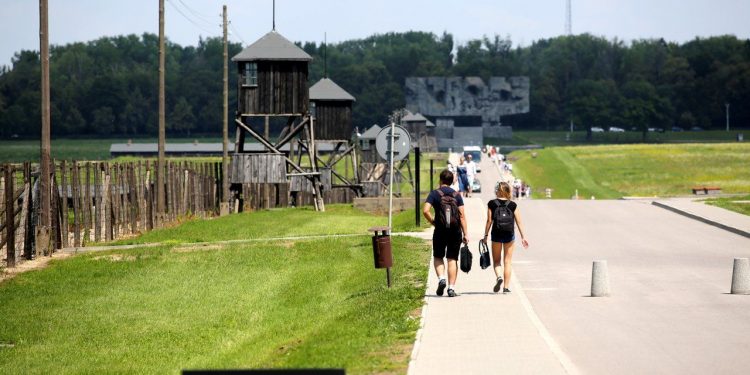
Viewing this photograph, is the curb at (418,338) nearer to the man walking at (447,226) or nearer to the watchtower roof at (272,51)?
the man walking at (447,226)

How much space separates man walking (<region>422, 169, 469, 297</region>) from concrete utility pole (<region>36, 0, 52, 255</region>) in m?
14.7

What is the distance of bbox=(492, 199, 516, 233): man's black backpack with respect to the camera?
71.1 feet

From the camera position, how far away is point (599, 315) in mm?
19547

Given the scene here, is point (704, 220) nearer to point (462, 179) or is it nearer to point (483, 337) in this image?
point (462, 179)

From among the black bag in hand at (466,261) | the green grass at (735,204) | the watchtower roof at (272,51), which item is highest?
the watchtower roof at (272,51)

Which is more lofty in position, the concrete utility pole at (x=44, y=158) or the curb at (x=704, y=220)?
the concrete utility pole at (x=44, y=158)

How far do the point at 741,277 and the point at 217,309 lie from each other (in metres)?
8.98

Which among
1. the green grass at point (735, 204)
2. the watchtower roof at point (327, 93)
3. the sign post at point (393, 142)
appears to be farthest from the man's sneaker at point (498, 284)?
the watchtower roof at point (327, 93)

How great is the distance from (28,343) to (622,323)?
357 inches

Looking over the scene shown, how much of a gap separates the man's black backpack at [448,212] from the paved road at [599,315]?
115 centimetres

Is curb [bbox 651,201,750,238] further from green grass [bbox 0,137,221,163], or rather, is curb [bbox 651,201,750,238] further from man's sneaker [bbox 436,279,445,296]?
green grass [bbox 0,137,221,163]

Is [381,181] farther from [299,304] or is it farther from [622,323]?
[622,323]

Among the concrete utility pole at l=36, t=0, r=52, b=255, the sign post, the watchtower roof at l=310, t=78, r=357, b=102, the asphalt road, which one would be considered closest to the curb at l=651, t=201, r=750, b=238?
the asphalt road

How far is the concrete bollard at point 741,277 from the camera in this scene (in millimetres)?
21984
